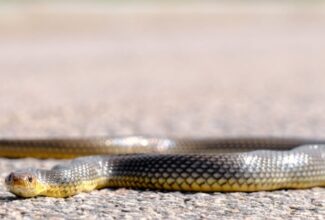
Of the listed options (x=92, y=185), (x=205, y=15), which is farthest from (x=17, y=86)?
(x=205, y=15)

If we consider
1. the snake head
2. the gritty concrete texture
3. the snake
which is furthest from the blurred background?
the snake head

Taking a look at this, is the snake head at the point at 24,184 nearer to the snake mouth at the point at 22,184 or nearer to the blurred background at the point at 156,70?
the snake mouth at the point at 22,184

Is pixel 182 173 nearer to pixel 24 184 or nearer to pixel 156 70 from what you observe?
pixel 24 184

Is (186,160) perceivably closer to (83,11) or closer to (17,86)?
(17,86)

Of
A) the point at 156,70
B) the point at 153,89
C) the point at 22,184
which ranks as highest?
the point at 156,70

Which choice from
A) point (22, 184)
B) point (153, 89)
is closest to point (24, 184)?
point (22, 184)

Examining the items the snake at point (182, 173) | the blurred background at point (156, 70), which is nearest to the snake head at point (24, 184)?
the snake at point (182, 173)
